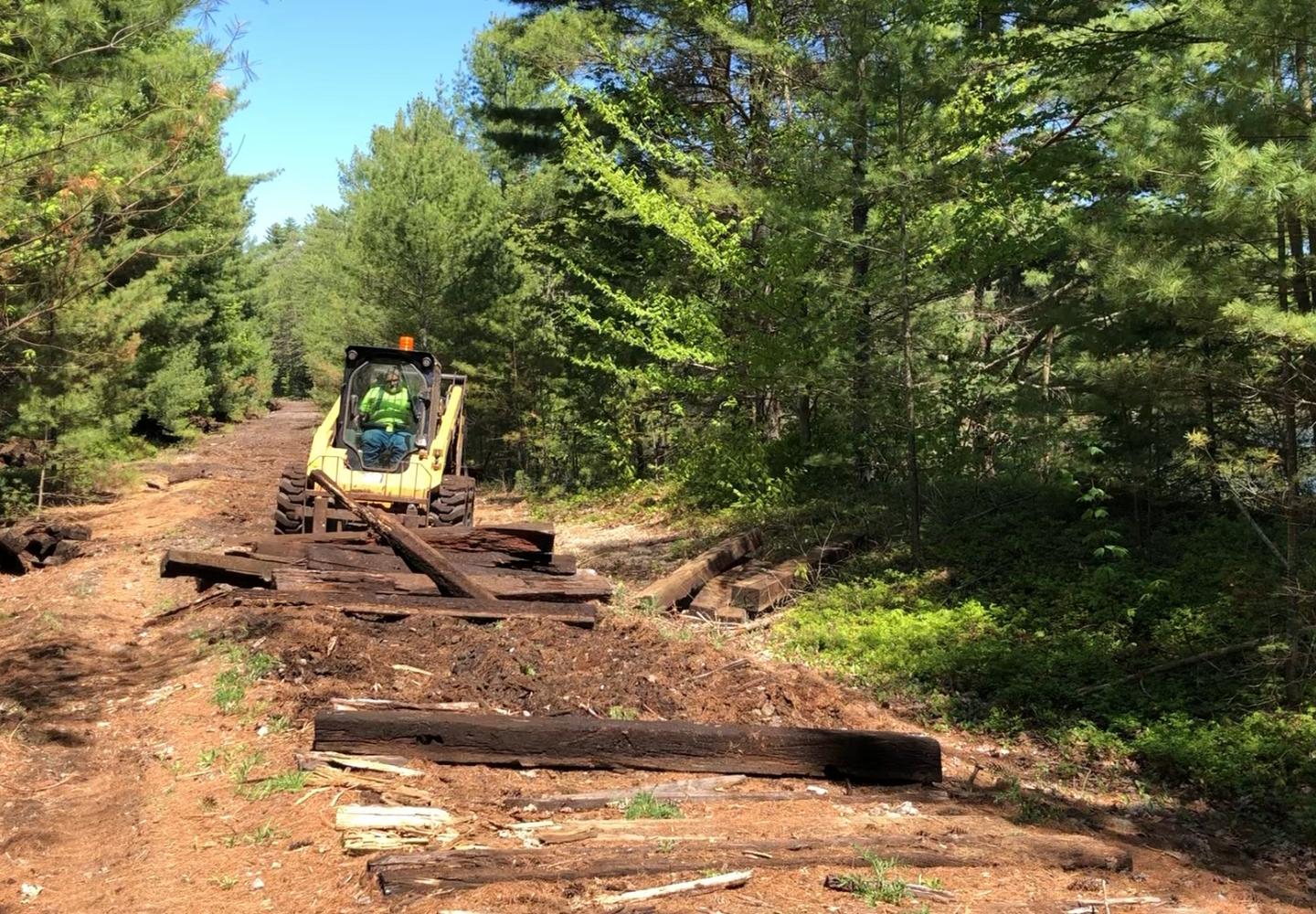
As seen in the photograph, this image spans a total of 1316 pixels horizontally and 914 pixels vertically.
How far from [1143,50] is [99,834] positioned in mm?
9875

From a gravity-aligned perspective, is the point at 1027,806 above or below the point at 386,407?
below

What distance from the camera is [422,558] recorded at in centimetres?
903

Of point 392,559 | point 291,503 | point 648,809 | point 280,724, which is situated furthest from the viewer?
point 291,503

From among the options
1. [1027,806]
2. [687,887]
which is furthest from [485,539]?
[687,887]

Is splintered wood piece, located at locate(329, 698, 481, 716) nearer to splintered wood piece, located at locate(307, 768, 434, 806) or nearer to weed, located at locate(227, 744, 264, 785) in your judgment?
weed, located at locate(227, 744, 264, 785)

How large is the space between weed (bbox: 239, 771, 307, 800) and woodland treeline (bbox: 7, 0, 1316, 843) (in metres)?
4.89

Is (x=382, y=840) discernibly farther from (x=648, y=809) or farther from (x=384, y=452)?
(x=384, y=452)

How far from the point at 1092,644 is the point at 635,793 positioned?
18.2 feet

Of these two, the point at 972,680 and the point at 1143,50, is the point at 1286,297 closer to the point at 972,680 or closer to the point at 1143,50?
the point at 1143,50

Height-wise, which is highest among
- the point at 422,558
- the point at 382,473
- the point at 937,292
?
the point at 937,292

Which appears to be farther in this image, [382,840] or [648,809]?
[648,809]

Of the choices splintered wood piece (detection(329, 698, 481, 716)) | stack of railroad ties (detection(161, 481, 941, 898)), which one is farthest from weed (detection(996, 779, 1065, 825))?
splintered wood piece (detection(329, 698, 481, 716))

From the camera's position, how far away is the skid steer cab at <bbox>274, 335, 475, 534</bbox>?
1091 centimetres

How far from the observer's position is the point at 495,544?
991 centimetres
